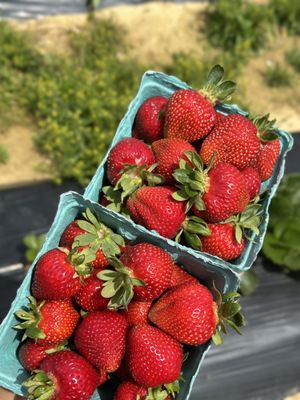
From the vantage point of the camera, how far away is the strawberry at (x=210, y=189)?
1283mm

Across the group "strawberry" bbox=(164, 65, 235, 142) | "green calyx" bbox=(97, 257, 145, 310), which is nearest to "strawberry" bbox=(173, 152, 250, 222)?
"strawberry" bbox=(164, 65, 235, 142)

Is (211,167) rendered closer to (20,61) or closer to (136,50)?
(20,61)

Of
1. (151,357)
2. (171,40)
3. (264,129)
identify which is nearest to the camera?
(151,357)

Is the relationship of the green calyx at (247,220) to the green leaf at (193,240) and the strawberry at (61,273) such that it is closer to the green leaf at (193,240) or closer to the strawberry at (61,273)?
the green leaf at (193,240)

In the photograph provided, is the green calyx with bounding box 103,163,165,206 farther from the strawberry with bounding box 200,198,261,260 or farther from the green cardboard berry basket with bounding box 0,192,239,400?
the strawberry with bounding box 200,198,261,260

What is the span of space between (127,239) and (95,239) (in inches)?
3.5

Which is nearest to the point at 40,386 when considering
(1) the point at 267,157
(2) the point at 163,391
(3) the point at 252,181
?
(2) the point at 163,391

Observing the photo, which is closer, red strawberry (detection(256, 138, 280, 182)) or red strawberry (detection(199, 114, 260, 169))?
red strawberry (detection(199, 114, 260, 169))

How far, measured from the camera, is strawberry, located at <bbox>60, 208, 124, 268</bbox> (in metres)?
1.27

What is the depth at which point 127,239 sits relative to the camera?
1326 millimetres

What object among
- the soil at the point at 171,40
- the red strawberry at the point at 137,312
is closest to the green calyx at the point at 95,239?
the red strawberry at the point at 137,312

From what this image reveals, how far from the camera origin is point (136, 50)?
3594 millimetres

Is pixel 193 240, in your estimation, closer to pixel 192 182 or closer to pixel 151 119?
pixel 192 182

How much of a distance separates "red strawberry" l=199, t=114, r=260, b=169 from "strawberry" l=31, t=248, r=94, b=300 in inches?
16.1
